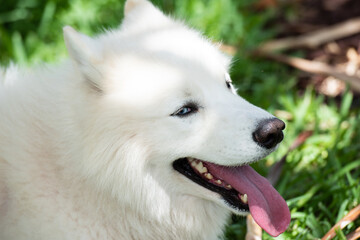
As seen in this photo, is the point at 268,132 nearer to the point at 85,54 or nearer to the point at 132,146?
the point at 132,146

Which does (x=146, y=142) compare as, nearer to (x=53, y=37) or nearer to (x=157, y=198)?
(x=157, y=198)

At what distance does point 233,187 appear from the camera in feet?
9.37

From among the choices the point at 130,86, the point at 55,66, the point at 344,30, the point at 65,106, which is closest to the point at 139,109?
the point at 130,86

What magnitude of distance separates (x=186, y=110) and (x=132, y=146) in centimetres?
36

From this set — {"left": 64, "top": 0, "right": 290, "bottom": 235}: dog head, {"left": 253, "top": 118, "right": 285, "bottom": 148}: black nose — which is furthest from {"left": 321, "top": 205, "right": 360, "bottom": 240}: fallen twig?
{"left": 253, "top": 118, "right": 285, "bottom": 148}: black nose

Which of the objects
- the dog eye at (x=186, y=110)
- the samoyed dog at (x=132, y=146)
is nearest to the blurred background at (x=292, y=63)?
the samoyed dog at (x=132, y=146)

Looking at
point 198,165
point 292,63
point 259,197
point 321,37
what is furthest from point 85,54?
point 321,37

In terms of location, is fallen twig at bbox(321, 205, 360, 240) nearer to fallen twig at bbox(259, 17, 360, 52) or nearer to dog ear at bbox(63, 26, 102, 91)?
dog ear at bbox(63, 26, 102, 91)

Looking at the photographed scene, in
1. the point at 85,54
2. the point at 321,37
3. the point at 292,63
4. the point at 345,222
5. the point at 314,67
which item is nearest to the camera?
the point at 85,54

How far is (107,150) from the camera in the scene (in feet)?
8.73

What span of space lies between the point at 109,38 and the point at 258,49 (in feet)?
9.88

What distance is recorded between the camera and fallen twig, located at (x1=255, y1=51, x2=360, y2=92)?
5102 mm

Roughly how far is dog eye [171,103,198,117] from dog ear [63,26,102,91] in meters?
0.46

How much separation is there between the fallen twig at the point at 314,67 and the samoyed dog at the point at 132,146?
257 cm
